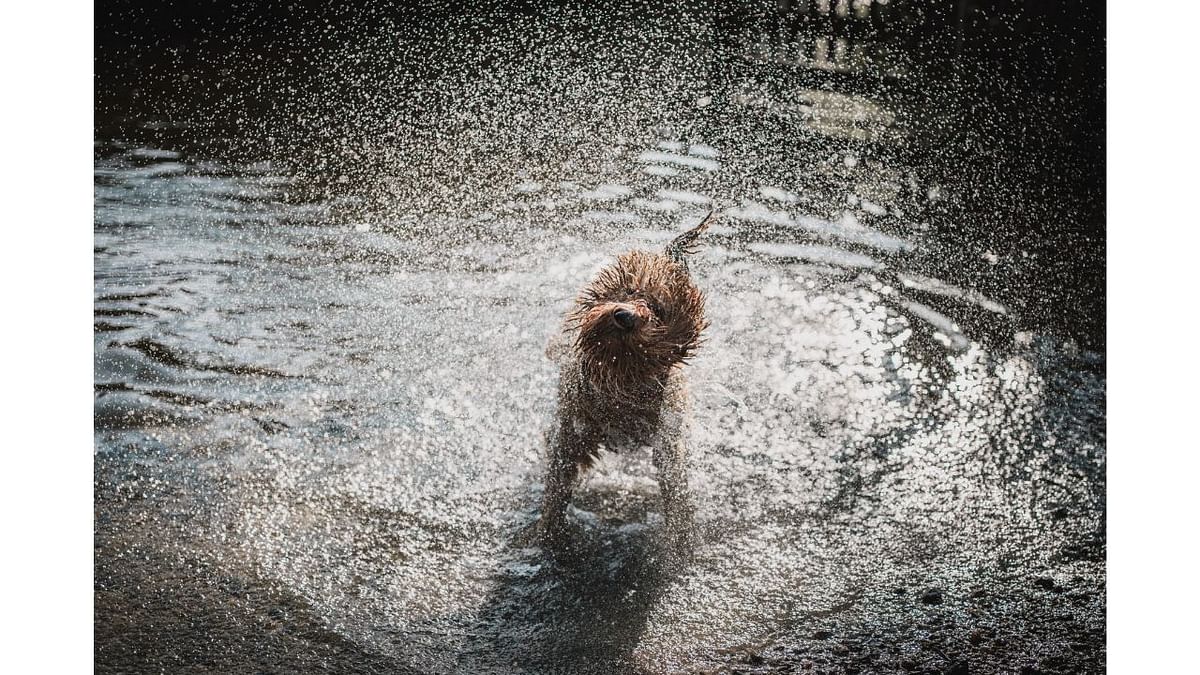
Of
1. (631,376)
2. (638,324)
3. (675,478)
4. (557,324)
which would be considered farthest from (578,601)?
(557,324)

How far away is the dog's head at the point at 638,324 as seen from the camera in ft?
9.20

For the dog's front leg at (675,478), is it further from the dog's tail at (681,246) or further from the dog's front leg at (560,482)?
the dog's tail at (681,246)

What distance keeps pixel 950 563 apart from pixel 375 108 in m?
3.40

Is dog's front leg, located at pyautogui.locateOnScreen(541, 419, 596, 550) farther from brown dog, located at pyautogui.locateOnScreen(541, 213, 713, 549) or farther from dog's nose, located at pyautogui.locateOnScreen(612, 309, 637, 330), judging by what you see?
dog's nose, located at pyautogui.locateOnScreen(612, 309, 637, 330)

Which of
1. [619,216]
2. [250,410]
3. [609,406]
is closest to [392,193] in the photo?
[619,216]

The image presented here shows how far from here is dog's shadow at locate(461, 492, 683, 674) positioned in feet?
9.42

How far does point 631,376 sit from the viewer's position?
115 inches

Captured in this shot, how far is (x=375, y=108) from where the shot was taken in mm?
5020

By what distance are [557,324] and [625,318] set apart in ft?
4.35

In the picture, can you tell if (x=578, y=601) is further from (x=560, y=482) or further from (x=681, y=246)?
(x=681, y=246)

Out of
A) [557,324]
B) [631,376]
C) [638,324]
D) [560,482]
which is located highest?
[638,324]

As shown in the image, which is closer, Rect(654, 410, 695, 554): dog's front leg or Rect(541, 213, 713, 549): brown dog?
Rect(541, 213, 713, 549): brown dog

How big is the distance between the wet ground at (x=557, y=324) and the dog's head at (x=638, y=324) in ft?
2.21

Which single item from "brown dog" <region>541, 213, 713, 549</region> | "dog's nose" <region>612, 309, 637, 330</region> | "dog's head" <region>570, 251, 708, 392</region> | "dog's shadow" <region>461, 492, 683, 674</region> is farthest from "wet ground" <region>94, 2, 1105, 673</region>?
"dog's nose" <region>612, 309, 637, 330</region>
